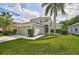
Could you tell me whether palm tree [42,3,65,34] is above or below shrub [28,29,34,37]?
above

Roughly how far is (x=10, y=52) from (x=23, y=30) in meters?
0.34

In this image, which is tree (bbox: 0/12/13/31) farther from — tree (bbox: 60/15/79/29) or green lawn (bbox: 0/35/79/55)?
tree (bbox: 60/15/79/29)

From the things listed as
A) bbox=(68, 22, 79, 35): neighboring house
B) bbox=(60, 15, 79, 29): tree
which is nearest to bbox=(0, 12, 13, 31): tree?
bbox=(60, 15, 79, 29): tree

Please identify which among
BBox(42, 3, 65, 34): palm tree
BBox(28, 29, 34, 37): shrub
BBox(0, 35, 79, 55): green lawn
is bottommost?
BBox(0, 35, 79, 55): green lawn

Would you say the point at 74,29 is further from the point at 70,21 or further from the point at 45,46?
the point at 45,46

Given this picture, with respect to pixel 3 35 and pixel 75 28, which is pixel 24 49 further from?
pixel 75 28

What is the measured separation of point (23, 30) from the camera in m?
3.36

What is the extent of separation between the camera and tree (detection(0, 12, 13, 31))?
131 inches

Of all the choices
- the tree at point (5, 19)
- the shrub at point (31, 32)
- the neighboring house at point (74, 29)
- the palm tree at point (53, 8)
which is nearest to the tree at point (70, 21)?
the neighboring house at point (74, 29)

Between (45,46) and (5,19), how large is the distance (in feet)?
2.12

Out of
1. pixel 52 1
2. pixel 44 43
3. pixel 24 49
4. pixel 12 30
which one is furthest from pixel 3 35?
pixel 52 1

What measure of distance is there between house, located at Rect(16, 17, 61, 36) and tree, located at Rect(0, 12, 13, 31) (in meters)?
0.12

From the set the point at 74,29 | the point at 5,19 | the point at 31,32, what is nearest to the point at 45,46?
the point at 31,32

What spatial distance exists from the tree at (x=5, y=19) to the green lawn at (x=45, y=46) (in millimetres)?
225
